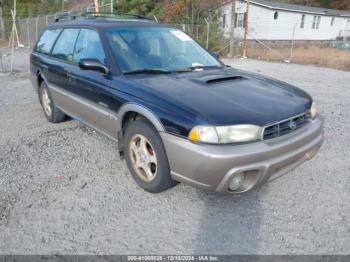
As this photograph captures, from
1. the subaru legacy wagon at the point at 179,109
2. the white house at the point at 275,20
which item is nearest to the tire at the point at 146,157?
the subaru legacy wagon at the point at 179,109

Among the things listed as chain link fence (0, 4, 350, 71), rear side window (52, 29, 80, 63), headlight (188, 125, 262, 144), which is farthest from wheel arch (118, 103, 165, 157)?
chain link fence (0, 4, 350, 71)

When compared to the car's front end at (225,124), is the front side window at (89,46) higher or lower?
higher

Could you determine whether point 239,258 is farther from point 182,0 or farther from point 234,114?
point 182,0

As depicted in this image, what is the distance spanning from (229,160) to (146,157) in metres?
1.01

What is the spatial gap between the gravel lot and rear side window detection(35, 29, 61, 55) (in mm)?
1743

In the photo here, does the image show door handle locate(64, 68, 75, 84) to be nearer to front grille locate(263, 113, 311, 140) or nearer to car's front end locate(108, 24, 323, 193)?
car's front end locate(108, 24, 323, 193)

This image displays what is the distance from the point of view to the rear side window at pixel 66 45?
14.8ft

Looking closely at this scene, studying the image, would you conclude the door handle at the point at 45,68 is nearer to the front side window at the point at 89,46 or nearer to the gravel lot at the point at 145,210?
the front side window at the point at 89,46

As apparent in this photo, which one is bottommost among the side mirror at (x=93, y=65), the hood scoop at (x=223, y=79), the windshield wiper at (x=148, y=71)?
the hood scoop at (x=223, y=79)

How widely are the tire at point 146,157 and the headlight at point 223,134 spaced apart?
0.46 meters

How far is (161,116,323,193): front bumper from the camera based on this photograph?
8.58ft

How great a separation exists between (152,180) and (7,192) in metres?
1.56

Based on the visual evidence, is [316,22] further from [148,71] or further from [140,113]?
[140,113]

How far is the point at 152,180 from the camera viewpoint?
3229mm
